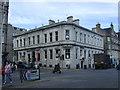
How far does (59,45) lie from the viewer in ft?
151

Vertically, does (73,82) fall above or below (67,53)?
below

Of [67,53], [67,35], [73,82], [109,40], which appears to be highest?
[109,40]

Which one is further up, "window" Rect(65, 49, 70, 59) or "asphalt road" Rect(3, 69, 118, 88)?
"window" Rect(65, 49, 70, 59)

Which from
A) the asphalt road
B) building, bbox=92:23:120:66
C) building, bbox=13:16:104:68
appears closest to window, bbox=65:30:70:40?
building, bbox=13:16:104:68

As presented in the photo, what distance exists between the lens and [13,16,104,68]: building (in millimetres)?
44969

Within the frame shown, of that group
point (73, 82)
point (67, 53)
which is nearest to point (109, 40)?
point (67, 53)

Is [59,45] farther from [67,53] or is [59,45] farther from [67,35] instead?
[67,35]

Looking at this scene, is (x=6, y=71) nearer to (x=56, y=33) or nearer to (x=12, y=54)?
(x=56, y=33)

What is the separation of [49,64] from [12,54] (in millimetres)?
16869

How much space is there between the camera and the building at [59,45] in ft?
148

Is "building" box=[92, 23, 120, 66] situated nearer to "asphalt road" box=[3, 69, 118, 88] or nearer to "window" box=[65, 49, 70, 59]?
"window" box=[65, 49, 70, 59]

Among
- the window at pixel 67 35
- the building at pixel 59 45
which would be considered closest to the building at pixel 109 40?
the building at pixel 59 45

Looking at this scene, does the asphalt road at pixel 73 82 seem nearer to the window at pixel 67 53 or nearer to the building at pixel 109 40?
the window at pixel 67 53

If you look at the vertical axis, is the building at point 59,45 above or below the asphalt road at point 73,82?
above
